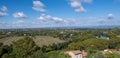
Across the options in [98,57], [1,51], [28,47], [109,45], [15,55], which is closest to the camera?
[98,57]

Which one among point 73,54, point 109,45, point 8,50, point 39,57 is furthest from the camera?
point 109,45

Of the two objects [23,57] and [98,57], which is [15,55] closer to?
[23,57]

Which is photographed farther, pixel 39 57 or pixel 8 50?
pixel 8 50

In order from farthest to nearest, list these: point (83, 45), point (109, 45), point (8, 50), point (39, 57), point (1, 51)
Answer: point (109, 45), point (83, 45), point (8, 50), point (1, 51), point (39, 57)

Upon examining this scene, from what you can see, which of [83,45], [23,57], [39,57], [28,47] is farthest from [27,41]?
[83,45]

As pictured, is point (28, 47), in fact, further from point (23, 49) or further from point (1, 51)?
point (1, 51)

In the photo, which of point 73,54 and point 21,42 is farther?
point 73,54

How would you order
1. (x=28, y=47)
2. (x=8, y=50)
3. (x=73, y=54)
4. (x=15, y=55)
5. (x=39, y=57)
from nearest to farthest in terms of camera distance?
(x=39, y=57), (x=15, y=55), (x=28, y=47), (x=73, y=54), (x=8, y=50)

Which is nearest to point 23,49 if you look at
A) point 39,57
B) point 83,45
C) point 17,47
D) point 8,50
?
point 17,47

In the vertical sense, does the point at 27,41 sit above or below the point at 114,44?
above
